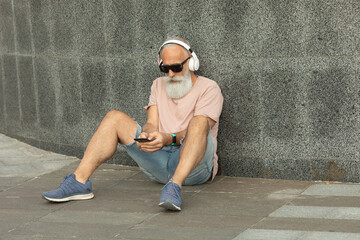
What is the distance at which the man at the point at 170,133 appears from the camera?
5.90 meters

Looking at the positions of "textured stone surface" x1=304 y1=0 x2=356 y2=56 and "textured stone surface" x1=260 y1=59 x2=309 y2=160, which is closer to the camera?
"textured stone surface" x1=304 y1=0 x2=356 y2=56

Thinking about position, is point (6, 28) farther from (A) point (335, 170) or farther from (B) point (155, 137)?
(A) point (335, 170)

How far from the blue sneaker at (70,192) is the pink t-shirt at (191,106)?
33.6 inches

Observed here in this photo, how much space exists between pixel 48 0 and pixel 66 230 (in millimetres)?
3642

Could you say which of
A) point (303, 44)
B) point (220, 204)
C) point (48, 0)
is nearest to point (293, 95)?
point (303, 44)

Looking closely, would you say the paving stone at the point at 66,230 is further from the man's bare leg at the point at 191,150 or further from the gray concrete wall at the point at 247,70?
the gray concrete wall at the point at 247,70

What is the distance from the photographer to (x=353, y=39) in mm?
6102

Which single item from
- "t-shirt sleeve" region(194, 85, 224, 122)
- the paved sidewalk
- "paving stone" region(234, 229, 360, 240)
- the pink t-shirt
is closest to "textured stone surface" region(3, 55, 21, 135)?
the paved sidewalk

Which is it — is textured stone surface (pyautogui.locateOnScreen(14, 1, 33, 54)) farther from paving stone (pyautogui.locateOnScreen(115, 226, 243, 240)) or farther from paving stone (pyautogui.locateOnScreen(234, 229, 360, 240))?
paving stone (pyautogui.locateOnScreen(234, 229, 360, 240))

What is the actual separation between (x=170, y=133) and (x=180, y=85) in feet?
1.39

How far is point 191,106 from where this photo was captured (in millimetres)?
6336

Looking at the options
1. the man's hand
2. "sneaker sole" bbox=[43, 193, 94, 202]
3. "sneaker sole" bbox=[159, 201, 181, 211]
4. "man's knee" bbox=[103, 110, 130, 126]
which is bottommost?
"sneaker sole" bbox=[43, 193, 94, 202]

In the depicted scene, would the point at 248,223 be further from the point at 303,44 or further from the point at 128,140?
the point at 303,44

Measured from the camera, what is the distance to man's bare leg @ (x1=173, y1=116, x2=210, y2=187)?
18.9 feet
